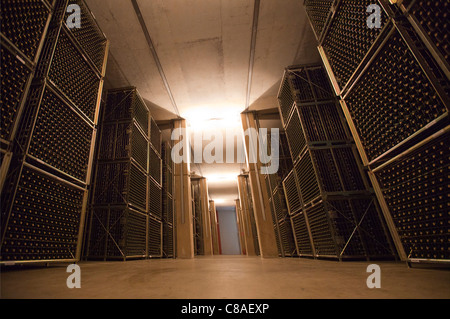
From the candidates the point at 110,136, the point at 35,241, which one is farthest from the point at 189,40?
the point at 35,241

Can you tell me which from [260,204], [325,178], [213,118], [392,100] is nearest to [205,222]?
[260,204]

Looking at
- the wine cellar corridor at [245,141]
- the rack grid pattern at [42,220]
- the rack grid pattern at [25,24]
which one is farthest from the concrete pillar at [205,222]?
the rack grid pattern at [25,24]

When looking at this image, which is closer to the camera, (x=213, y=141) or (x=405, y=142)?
(x=405, y=142)

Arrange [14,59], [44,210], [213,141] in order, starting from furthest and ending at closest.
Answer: [213,141] < [44,210] < [14,59]

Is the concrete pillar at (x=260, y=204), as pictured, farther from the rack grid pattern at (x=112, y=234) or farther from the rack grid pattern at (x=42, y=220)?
the rack grid pattern at (x=42, y=220)

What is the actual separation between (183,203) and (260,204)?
8.83 ft

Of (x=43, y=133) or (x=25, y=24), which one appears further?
(x=43, y=133)

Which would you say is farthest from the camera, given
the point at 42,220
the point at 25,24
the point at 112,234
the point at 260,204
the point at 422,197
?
the point at 260,204

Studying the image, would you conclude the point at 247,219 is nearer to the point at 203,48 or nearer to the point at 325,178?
the point at 325,178

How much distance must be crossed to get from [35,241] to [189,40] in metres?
5.08

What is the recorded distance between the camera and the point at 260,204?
22.7 ft

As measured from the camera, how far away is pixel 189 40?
526 centimetres

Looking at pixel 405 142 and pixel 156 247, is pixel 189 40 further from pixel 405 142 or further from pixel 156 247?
pixel 156 247

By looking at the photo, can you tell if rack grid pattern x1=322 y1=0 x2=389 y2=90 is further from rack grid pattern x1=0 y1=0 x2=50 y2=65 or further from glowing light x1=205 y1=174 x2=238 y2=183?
glowing light x1=205 y1=174 x2=238 y2=183
